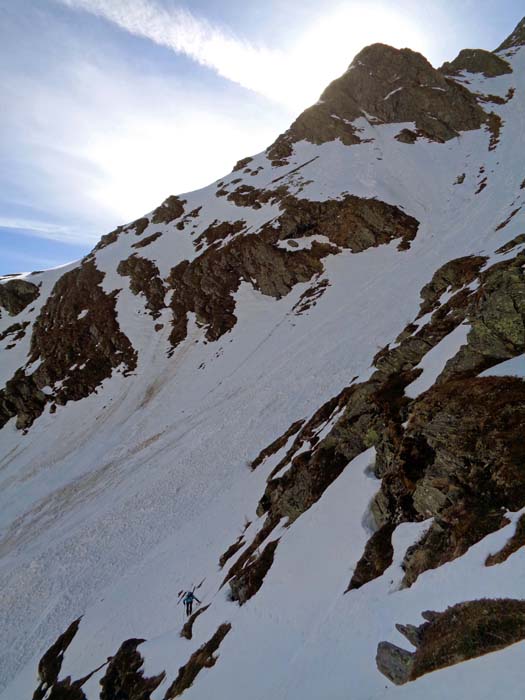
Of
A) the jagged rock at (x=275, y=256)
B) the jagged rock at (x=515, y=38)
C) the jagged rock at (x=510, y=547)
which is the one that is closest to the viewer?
the jagged rock at (x=510, y=547)

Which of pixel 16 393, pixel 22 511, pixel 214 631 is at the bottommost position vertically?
pixel 214 631

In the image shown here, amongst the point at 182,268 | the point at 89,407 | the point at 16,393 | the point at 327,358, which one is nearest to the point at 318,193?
the point at 182,268

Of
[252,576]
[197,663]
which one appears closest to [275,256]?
[252,576]

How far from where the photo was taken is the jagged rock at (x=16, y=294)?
81750 millimetres

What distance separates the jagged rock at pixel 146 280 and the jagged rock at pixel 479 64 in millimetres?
102682

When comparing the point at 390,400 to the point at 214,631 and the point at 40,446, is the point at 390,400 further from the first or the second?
the point at 40,446

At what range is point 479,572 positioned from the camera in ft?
28.7

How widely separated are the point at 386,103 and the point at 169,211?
190 feet

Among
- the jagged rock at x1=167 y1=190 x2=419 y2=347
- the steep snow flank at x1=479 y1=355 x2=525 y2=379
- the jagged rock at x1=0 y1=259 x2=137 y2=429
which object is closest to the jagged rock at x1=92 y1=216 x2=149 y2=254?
the jagged rock at x1=0 y1=259 x2=137 y2=429

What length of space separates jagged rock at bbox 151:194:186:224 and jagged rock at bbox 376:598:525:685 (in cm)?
9543

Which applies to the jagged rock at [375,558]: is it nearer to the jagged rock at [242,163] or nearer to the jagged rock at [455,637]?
the jagged rock at [455,637]

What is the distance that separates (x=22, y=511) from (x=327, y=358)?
3266 cm

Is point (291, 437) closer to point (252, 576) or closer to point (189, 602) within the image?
point (189, 602)

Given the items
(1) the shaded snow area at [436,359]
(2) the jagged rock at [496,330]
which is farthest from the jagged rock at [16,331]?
(2) the jagged rock at [496,330]
